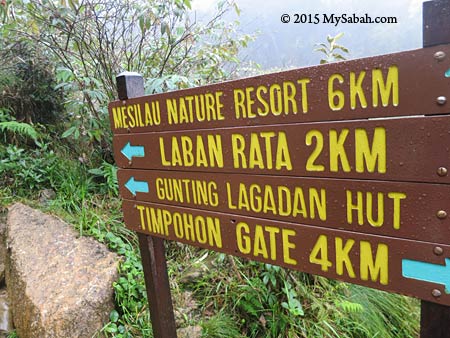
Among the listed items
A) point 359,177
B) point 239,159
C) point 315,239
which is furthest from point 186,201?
point 359,177

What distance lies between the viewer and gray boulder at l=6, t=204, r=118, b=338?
1.89 meters

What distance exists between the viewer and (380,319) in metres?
1.99

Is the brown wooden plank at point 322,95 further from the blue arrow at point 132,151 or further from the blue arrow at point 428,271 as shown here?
the blue arrow at point 428,271

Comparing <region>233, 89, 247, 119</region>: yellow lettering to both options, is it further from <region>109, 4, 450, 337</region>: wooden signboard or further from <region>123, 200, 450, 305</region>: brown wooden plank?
<region>123, 200, 450, 305</region>: brown wooden plank

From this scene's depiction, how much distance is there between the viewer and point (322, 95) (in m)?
0.91

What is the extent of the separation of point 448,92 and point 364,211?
335 millimetres

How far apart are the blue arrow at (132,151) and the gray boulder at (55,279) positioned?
98 cm

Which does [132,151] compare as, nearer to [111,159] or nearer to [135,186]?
[135,186]

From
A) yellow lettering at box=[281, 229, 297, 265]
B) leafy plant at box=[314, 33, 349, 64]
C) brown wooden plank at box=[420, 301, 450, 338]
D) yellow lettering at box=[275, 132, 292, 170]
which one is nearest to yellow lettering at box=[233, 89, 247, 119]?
yellow lettering at box=[275, 132, 292, 170]

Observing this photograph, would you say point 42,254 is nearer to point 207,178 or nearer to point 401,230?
point 207,178

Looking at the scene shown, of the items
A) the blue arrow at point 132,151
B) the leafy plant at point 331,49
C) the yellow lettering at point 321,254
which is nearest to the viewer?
the yellow lettering at point 321,254

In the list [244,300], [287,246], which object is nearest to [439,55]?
[287,246]

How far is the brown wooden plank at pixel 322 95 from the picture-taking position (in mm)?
774

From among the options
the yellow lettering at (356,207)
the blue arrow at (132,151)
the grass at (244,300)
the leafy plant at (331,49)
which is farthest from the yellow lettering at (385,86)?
the leafy plant at (331,49)
